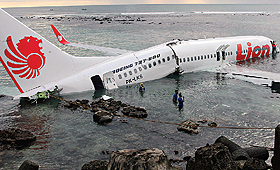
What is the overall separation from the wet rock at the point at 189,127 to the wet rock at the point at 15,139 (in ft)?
40.6

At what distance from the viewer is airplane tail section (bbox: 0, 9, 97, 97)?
2372 cm

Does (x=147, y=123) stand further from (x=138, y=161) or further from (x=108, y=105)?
(x=138, y=161)

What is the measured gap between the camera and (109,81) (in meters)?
30.7

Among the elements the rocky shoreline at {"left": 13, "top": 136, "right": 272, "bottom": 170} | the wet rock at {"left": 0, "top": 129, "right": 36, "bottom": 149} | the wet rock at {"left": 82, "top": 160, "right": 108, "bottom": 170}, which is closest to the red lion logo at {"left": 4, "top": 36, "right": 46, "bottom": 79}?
the wet rock at {"left": 0, "top": 129, "right": 36, "bottom": 149}

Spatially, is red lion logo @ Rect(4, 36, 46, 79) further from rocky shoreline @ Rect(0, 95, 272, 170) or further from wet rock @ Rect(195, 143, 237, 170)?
wet rock @ Rect(195, 143, 237, 170)

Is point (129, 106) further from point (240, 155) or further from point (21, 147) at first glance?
point (240, 155)

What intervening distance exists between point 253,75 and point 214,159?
25860mm

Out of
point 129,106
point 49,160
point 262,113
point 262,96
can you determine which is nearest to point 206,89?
point 262,96

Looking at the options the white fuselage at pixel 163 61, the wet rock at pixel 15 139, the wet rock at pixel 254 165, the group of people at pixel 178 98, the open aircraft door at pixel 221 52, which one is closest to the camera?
the wet rock at pixel 254 165

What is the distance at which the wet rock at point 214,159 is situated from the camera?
1227 cm

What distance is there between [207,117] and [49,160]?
14709 mm

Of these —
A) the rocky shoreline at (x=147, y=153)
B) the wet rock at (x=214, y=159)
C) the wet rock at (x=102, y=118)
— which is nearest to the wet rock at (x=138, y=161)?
the rocky shoreline at (x=147, y=153)

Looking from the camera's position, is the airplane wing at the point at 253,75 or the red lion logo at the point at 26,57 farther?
the airplane wing at the point at 253,75

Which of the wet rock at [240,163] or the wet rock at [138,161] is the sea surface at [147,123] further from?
the wet rock at [138,161]
